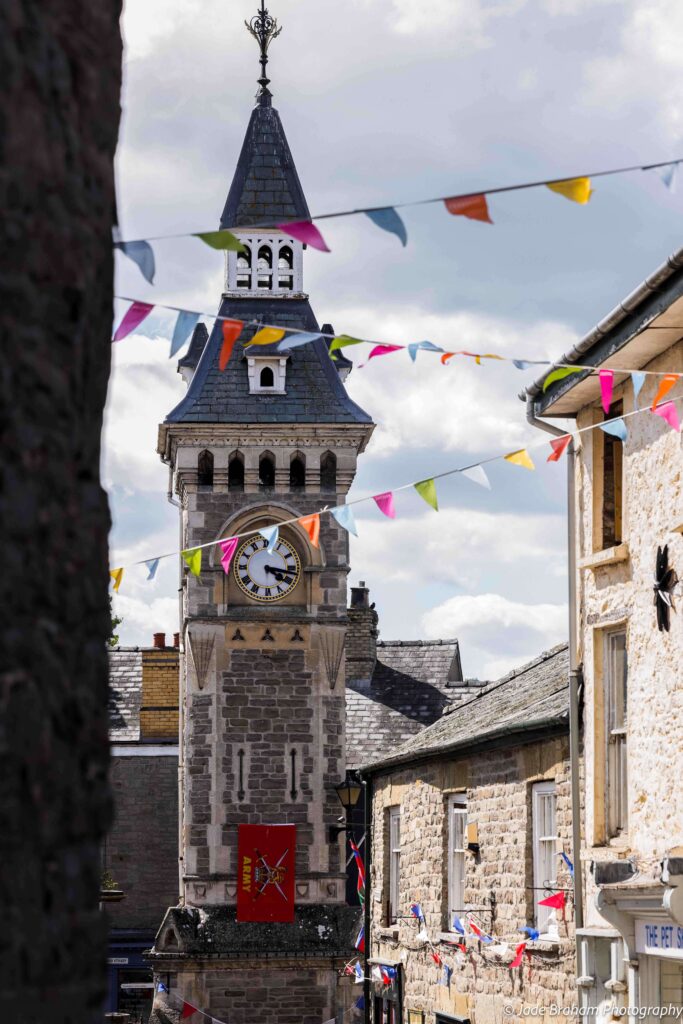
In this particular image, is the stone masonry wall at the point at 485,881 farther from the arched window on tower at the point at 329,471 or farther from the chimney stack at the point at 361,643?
the chimney stack at the point at 361,643

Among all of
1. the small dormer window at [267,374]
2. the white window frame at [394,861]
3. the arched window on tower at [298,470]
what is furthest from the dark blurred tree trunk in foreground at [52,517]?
the small dormer window at [267,374]

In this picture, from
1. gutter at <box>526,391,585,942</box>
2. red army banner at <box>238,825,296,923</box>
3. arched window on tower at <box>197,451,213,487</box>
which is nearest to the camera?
gutter at <box>526,391,585,942</box>

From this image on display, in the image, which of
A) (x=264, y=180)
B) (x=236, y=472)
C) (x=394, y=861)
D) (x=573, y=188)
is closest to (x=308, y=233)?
(x=573, y=188)

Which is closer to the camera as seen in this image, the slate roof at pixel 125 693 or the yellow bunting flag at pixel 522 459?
the yellow bunting flag at pixel 522 459

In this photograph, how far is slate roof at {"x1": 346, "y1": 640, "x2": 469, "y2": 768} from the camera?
33.9m

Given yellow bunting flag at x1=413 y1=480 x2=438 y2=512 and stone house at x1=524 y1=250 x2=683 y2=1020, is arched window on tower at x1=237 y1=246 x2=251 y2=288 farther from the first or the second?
yellow bunting flag at x1=413 y1=480 x2=438 y2=512

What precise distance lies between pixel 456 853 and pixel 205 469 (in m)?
17.4

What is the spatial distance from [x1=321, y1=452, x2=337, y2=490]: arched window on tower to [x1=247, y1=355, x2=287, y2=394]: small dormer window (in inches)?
62.6

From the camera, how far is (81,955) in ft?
9.26

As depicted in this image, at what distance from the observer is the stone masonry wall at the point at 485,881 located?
12.9 m

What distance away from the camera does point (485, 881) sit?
1444 cm

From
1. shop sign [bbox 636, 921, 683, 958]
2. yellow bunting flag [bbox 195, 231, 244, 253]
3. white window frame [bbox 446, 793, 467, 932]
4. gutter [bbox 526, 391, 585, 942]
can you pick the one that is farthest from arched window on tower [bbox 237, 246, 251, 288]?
yellow bunting flag [bbox 195, 231, 244, 253]

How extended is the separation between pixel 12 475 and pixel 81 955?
31.1 inches

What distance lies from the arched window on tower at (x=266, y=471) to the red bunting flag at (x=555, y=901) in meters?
20.0
